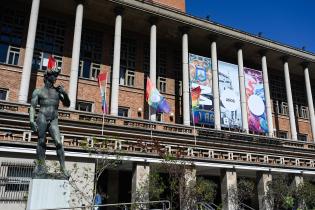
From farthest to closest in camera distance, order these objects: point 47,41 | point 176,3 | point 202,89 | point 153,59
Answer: point 176,3, point 202,89, point 153,59, point 47,41

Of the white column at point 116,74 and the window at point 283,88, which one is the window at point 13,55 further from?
the window at point 283,88

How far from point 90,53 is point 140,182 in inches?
594

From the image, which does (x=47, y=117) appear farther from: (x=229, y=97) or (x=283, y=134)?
(x=283, y=134)

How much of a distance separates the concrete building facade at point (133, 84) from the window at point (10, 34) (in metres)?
0.07

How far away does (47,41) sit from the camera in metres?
28.2

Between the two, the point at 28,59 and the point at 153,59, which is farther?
the point at 153,59

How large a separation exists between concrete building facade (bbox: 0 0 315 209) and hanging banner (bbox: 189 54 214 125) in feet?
1.77

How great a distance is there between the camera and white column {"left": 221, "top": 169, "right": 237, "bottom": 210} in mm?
20266

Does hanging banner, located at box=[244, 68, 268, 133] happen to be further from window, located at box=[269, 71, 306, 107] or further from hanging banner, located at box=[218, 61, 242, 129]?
window, located at box=[269, 71, 306, 107]

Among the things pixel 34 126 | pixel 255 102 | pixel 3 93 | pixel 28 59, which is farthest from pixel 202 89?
pixel 34 126

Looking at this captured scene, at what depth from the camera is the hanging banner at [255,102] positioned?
3094 centimetres

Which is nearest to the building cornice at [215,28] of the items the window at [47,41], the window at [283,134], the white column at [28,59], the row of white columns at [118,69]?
the row of white columns at [118,69]

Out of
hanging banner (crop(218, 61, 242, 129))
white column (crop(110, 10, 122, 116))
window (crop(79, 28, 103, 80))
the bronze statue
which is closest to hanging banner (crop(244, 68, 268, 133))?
hanging banner (crop(218, 61, 242, 129))

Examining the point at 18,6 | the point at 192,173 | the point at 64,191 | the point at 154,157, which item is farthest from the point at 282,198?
the point at 18,6
